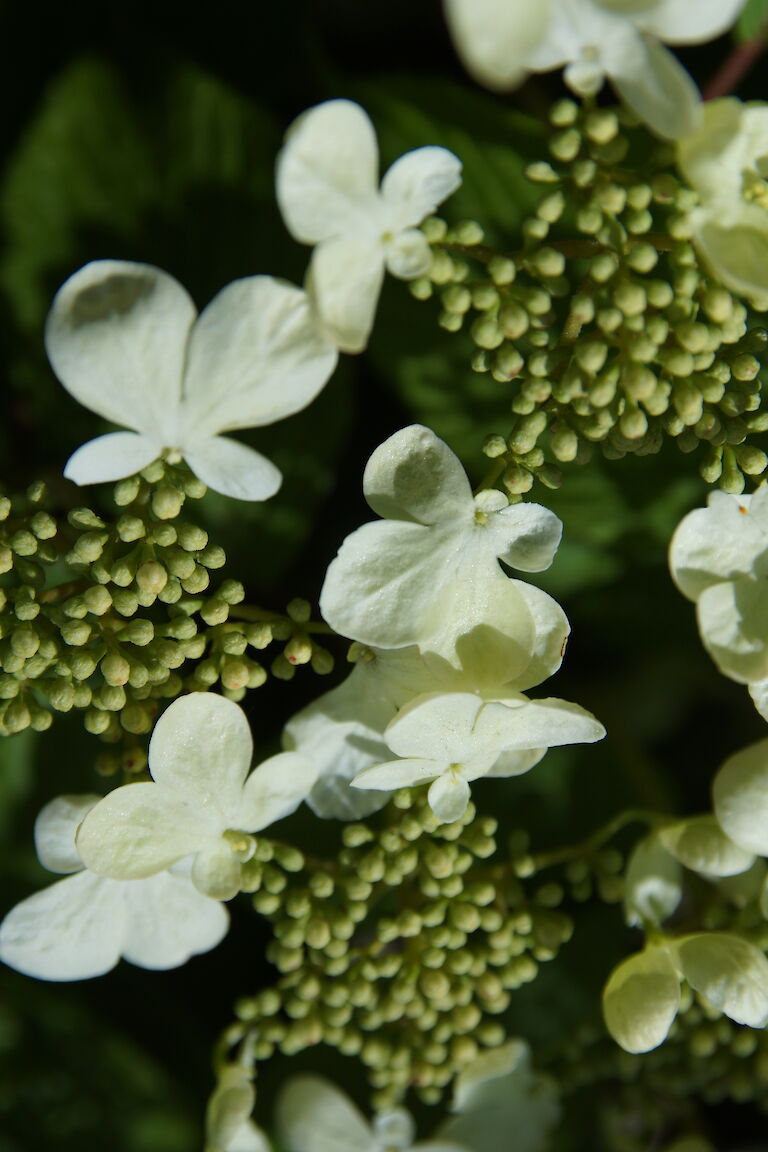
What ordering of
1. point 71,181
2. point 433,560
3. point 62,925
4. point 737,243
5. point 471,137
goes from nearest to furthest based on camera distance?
point 737,243
point 433,560
point 62,925
point 471,137
point 71,181

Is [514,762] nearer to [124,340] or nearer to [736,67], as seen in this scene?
[124,340]

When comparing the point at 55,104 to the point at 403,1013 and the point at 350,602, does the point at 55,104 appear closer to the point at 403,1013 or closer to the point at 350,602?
the point at 350,602

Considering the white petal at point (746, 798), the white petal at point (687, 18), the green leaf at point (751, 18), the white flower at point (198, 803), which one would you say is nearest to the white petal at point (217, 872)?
the white flower at point (198, 803)

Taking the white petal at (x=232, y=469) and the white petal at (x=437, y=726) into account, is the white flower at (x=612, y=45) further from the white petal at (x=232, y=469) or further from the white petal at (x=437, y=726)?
the white petal at (x=437, y=726)

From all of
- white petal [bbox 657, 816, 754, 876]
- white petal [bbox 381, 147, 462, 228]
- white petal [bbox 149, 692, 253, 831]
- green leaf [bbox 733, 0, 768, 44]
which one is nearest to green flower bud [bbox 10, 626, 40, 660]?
white petal [bbox 149, 692, 253, 831]

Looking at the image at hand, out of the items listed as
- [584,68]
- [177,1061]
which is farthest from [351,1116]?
[584,68]

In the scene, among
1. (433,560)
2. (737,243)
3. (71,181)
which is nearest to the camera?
(737,243)

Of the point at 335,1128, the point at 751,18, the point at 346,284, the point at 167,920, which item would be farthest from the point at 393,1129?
the point at 751,18
